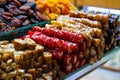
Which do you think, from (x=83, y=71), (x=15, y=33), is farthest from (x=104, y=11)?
(x=15, y=33)

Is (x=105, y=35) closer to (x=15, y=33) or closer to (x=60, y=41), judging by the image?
(x=60, y=41)

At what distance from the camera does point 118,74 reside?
4941mm

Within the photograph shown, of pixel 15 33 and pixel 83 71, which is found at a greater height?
pixel 15 33

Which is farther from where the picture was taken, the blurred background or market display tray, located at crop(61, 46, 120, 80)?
the blurred background

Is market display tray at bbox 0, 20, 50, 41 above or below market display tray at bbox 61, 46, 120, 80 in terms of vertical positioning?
above

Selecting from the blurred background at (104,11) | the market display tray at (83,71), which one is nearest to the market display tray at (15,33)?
the market display tray at (83,71)

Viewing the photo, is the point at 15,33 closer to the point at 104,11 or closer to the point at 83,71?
the point at 83,71

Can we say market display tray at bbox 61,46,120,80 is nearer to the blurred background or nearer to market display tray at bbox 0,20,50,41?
market display tray at bbox 0,20,50,41

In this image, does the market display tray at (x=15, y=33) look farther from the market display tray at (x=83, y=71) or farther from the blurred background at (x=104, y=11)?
the blurred background at (x=104, y=11)

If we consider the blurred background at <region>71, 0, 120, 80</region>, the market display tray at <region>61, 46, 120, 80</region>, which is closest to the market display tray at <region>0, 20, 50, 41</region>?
the market display tray at <region>61, 46, 120, 80</region>

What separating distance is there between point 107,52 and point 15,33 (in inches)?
31.9

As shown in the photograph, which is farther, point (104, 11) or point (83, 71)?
point (104, 11)

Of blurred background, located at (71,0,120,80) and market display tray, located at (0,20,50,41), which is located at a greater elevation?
market display tray, located at (0,20,50,41)

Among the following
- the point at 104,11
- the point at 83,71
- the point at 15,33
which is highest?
the point at 15,33
